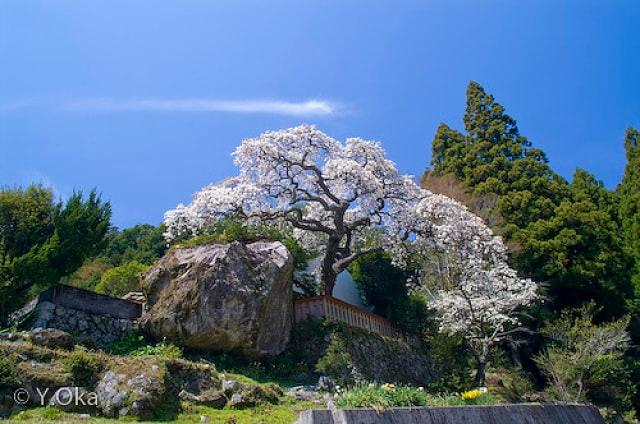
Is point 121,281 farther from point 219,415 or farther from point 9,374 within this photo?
point 219,415

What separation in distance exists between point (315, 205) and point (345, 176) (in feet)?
7.46

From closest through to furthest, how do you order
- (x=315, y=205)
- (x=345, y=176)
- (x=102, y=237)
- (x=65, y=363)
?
(x=65, y=363) → (x=102, y=237) → (x=345, y=176) → (x=315, y=205)

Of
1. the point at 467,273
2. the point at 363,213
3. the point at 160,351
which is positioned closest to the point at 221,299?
the point at 160,351

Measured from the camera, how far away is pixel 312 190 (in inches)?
701

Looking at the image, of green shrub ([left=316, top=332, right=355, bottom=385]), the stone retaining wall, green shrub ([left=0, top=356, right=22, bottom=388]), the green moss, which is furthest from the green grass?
the stone retaining wall

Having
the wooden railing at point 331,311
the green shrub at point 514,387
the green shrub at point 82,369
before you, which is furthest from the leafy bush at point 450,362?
the green shrub at point 82,369

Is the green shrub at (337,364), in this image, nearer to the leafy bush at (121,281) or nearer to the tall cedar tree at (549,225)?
the leafy bush at (121,281)

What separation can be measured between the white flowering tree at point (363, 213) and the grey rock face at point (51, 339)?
6.67m

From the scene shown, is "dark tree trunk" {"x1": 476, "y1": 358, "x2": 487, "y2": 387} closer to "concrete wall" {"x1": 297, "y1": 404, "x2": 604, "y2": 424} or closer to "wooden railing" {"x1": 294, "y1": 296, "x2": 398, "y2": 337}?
"wooden railing" {"x1": 294, "y1": 296, "x2": 398, "y2": 337}

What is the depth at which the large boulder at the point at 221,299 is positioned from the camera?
12773 millimetres

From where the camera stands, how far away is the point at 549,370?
1681cm

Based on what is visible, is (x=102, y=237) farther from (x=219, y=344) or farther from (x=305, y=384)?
(x=305, y=384)

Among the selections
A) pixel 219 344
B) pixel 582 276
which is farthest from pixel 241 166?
pixel 582 276

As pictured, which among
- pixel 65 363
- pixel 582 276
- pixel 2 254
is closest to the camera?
pixel 65 363
